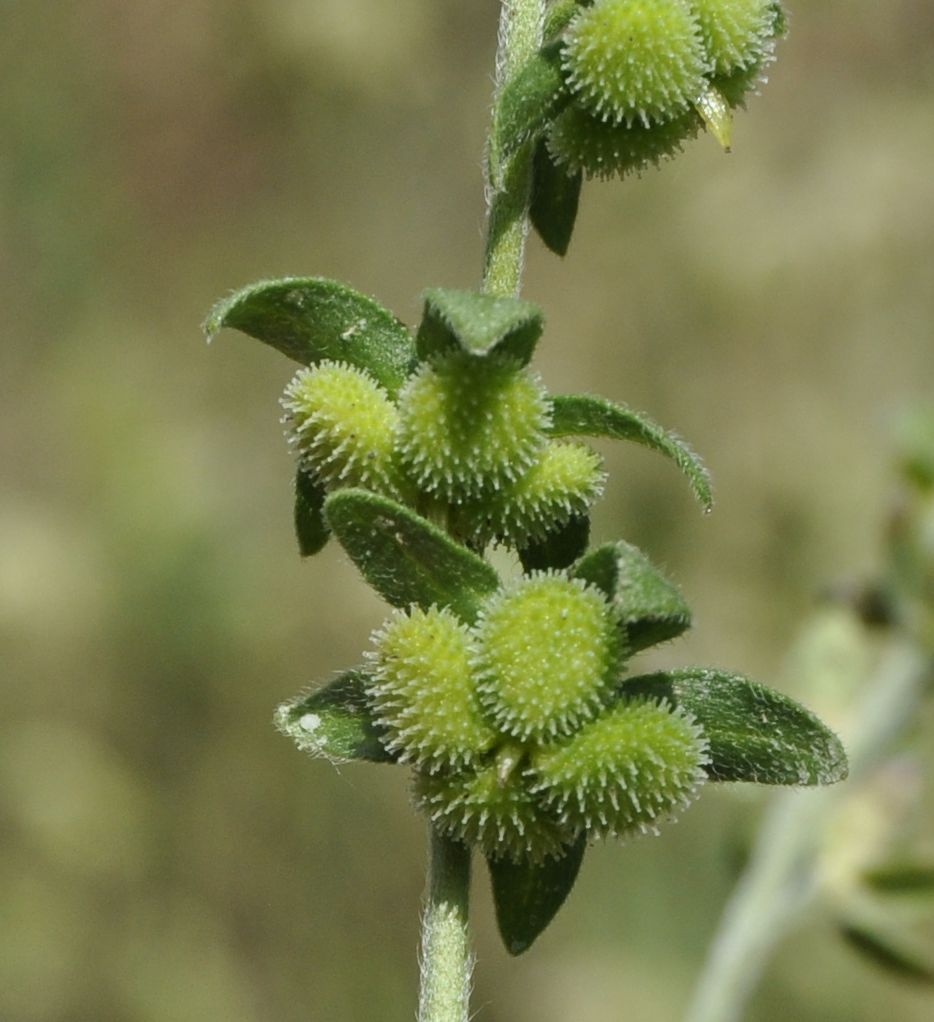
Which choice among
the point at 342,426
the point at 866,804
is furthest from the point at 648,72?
the point at 866,804

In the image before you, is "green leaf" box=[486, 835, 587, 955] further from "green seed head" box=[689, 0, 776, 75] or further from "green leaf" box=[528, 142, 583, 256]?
"green seed head" box=[689, 0, 776, 75]

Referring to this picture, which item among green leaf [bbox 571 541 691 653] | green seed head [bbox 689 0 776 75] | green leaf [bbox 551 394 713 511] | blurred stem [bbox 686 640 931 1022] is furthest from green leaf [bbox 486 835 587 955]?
blurred stem [bbox 686 640 931 1022]

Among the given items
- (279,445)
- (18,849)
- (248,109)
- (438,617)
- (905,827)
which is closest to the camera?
(438,617)

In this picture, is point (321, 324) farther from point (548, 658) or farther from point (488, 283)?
point (548, 658)

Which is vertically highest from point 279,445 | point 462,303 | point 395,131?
point 395,131

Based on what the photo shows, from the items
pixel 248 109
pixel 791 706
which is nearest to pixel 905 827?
pixel 791 706

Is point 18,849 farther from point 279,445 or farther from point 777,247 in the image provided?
point 777,247
